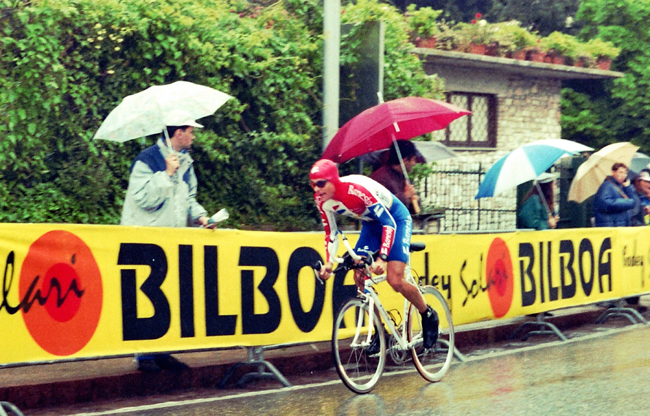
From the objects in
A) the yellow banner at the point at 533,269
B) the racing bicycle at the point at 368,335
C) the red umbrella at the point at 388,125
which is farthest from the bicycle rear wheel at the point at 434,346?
the red umbrella at the point at 388,125

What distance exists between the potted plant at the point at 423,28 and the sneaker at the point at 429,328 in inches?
383

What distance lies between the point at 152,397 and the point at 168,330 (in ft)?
1.82

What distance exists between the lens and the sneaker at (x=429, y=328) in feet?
25.1

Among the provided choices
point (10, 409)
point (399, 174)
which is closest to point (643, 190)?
point (399, 174)

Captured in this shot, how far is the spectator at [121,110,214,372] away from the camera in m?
7.70

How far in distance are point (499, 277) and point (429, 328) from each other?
2.59 metres

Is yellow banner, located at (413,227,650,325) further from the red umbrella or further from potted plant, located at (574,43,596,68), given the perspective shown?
potted plant, located at (574,43,596,68)

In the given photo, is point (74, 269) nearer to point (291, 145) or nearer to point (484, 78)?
point (291, 145)

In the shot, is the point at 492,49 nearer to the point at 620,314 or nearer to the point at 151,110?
the point at 620,314

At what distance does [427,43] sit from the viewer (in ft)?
Answer: 55.3

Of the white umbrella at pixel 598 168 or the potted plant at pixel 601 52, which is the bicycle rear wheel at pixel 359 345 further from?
the potted plant at pixel 601 52

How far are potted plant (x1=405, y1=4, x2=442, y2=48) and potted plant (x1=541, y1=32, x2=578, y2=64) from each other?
3343 millimetres

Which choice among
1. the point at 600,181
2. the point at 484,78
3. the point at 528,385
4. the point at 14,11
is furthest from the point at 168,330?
the point at 484,78

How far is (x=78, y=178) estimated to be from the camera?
979 cm
